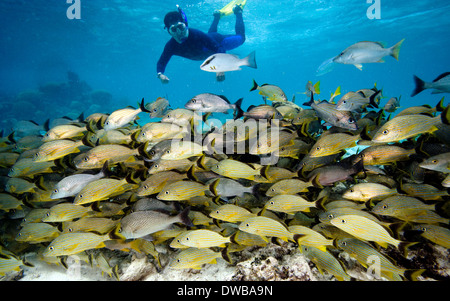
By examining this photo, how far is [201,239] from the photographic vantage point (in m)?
2.09

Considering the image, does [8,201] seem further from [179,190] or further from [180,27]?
[180,27]

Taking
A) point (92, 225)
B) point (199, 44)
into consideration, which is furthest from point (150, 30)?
point (92, 225)

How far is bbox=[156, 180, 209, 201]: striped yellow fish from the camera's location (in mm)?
2213

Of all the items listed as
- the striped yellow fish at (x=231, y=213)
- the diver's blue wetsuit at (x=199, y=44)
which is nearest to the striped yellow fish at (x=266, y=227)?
the striped yellow fish at (x=231, y=213)

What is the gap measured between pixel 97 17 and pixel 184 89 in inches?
5115

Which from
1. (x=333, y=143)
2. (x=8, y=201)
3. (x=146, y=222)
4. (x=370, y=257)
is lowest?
(x=370, y=257)

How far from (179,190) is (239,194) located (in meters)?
0.72

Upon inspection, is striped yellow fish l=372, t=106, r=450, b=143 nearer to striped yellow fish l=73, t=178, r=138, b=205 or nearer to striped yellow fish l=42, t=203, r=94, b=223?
striped yellow fish l=73, t=178, r=138, b=205

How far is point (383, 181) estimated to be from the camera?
104 inches

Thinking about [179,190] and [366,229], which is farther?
[179,190]

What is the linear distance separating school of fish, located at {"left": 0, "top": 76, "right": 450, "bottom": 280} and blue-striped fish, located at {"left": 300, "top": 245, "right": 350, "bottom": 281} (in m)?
0.01

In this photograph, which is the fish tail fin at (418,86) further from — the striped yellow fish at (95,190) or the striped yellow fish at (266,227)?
the striped yellow fish at (95,190)

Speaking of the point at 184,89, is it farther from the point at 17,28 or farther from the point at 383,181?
the point at 383,181
